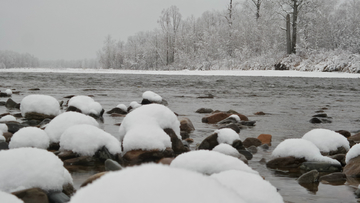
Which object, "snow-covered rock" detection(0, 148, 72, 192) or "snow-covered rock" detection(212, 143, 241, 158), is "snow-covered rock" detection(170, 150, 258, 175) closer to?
"snow-covered rock" detection(0, 148, 72, 192)

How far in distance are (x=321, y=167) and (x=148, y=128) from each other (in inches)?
58.7

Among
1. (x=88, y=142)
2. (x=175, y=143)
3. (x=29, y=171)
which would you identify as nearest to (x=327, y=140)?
(x=175, y=143)

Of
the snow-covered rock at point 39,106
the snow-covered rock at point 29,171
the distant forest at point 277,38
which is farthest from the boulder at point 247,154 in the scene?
the distant forest at point 277,38

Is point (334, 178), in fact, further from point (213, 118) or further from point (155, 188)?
point (213, 118)

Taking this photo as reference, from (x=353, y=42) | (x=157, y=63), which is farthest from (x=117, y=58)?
(x=353, y=42)

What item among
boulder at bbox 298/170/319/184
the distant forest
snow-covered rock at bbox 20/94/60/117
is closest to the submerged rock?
boulder at bbox 298/170/319/184

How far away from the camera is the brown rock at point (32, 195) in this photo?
155 cm

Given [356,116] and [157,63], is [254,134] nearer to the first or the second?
[356,116]

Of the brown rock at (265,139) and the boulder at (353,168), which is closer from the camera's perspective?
the boulder at (353,168)

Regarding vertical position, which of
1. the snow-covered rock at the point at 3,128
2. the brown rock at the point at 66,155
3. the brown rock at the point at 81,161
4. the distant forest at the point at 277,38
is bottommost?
the brown rock at the point at 81,161

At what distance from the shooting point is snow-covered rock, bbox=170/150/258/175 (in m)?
1.76

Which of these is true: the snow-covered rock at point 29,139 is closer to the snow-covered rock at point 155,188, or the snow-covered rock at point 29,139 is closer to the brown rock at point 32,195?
the brown rock at point 32,195

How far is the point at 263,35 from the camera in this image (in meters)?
30.8

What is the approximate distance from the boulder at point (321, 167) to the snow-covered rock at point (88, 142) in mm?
1582
